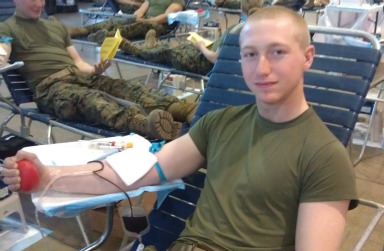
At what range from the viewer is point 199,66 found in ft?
10.6

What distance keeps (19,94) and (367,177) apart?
2204 millimetres

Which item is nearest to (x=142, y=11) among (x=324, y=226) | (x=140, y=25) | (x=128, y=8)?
(x=128, y=8)

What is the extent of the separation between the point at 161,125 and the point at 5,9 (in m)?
2.44

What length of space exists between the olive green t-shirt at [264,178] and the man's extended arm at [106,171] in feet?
0.29

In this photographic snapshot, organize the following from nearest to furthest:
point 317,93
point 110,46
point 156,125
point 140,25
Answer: point 317,93 → point 156,125 → point 110,46 → point 140,25

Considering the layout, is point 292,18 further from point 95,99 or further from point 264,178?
point 95,99

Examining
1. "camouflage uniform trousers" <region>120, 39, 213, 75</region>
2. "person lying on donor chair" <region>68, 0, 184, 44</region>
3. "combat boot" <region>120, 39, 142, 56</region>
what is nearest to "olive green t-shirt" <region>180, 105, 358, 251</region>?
"camouflage uniform trousers" <region>120, 39, 213, 75</region>

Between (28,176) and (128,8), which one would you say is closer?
(28,176)

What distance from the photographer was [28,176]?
4.09ft

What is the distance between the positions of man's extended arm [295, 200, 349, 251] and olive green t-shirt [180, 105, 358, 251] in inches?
0.9

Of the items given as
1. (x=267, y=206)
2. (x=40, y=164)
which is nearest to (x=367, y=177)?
(x=267, y=206)

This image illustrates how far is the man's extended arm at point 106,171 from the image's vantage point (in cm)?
129

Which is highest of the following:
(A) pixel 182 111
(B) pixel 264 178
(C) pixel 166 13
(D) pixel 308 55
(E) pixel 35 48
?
(D) pixel 308 55

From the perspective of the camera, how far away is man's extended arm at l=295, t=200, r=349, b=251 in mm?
1022
